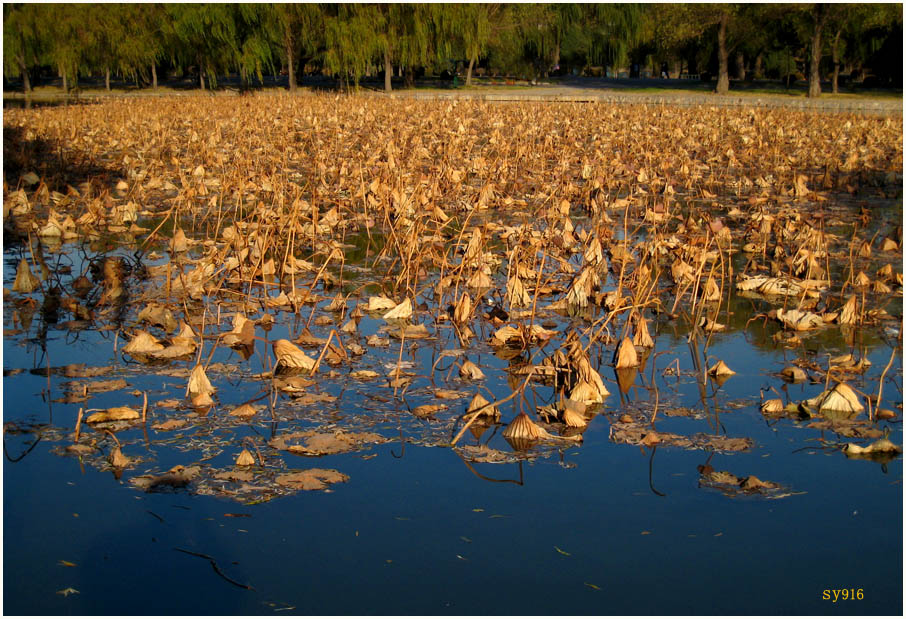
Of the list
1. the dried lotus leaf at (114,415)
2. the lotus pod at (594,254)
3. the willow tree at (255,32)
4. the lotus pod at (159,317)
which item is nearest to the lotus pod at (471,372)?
the dried lotus leaf at (114,415)

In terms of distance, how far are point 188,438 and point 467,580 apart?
167 centimetres

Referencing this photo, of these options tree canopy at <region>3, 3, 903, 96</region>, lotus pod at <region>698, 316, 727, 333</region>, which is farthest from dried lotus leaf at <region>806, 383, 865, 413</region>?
tree canopy at <region>3, 3, 903, 96</region>

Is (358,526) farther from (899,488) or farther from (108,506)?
(899,488)

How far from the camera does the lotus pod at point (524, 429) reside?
4.37 m

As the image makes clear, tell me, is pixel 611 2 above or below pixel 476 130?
above

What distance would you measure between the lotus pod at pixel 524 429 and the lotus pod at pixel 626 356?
3.80ft

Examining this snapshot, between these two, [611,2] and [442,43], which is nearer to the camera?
[442,43]

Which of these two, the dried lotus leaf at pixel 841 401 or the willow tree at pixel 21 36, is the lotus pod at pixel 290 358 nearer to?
the dried lotus leaf at pixel 841 401

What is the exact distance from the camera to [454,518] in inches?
148

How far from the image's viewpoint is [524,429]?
4367 mm

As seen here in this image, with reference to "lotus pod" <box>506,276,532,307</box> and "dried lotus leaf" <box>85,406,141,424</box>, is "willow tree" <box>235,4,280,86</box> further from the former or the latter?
"dried lotus leaf" <box>85,406,141,424</box>

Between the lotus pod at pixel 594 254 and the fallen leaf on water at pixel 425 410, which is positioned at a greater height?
the lotus pod at pixel 594 254

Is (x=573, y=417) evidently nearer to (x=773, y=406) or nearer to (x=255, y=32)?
(x=773, y=406)

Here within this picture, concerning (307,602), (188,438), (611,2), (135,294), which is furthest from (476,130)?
(611,2)
